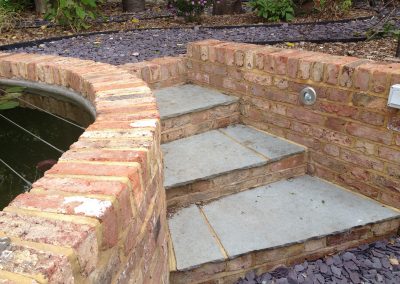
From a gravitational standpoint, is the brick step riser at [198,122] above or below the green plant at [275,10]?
below

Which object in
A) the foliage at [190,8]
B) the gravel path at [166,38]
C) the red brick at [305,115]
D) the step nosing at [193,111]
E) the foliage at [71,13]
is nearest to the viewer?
the red brick at [305,115]

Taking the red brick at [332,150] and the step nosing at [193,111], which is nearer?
the red brick at [332,150]

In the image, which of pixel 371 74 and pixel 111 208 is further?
pixel 371 74

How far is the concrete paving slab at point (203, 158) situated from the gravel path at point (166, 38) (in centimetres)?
142

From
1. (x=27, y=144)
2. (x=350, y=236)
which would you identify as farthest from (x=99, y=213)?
(x=350, y=236)

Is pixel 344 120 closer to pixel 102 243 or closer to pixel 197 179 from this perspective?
pixel 197 179

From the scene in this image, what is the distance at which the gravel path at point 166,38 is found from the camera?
4.08 meters

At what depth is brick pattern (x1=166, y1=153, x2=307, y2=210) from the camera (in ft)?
7.68

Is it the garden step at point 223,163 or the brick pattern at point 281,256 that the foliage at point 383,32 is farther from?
the brick pattern at point 281,256

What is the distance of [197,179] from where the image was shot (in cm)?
234

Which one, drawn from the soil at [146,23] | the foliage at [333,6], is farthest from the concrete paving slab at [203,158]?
the foliage at [333,6]

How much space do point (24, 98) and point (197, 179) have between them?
1204mm

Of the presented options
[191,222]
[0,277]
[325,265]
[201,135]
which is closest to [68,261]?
[0,277]

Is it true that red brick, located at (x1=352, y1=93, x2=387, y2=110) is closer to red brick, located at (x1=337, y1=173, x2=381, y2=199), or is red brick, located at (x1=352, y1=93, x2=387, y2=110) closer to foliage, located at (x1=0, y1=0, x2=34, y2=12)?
red brick, located at (x1=337, y1=173, x2=381, y2=199)
